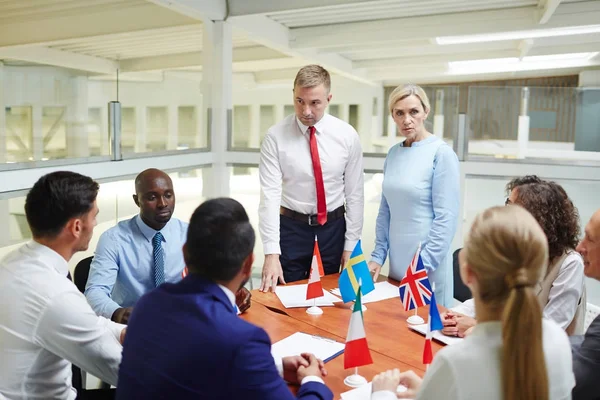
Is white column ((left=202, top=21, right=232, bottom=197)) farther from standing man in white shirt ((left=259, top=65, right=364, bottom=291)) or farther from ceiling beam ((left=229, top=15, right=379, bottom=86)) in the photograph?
standing man in white shirt ((left=259, top=65, right=364, bottom=291))

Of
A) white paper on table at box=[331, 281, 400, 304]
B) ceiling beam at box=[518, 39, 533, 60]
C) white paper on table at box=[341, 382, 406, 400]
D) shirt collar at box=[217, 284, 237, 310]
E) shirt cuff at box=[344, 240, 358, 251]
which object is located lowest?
white paper on table at box=[341, 382, 406, 400]

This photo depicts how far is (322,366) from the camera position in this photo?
1845 mm

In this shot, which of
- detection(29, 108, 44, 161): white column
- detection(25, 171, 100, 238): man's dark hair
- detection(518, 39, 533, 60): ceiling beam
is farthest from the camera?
detection(518, 39, 533, 60): ceiling beam

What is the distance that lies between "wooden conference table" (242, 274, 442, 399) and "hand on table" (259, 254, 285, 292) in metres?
0.06

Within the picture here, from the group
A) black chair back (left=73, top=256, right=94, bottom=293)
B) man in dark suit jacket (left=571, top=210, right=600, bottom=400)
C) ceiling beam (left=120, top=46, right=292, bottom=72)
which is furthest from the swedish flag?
ceiling beam (left=120, top=46, right=292, bottom=72)

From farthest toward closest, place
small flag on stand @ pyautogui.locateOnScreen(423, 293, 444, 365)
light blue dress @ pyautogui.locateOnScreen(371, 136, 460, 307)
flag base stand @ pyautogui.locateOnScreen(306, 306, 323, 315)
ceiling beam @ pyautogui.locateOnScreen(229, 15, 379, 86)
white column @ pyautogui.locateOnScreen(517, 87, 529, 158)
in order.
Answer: ceiling beam @ pyautogui.locateOnScreen(229, 15, 379, 86) < white column @ pyautogui.locateOnScreen(517, 87, 529, 158) < light blue dress @ pyautogui.locateOnScreen(371, 136, 460, 307) < flag base stand @ pyautogui.locateOnScreen(306, 306, 323, 315) < small flag on stand @ pyautogui.locateOnScreen(423, 293, 444, 365)

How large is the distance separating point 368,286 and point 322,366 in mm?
774

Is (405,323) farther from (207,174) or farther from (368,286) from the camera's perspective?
(207,174)

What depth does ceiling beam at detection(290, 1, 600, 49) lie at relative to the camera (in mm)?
5156

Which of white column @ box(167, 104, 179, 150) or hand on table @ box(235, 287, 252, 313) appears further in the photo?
white column @ box(167, 104, 179, 150)

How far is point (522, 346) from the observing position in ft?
4.14

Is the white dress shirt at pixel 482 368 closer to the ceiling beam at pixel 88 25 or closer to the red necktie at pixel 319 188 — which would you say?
the red necktie at pixel 319 188

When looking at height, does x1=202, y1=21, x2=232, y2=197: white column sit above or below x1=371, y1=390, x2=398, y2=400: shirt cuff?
above

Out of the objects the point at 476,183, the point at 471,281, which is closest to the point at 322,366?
the point at 471,281
